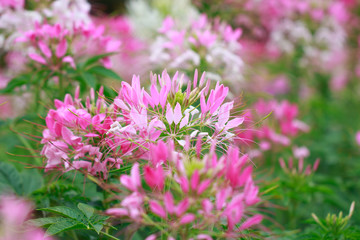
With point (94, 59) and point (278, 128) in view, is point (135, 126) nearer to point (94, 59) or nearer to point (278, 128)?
point (94, 59)

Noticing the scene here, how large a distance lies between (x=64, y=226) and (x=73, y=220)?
0.11ft

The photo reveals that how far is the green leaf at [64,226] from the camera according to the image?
0.69 m

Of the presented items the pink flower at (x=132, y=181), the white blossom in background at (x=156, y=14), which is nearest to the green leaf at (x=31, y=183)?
the pink flower at (x=132, y=181)

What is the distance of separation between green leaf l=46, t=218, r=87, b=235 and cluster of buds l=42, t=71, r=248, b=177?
12cm

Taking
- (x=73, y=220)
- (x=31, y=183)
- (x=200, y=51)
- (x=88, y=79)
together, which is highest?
(x=200, y=51)

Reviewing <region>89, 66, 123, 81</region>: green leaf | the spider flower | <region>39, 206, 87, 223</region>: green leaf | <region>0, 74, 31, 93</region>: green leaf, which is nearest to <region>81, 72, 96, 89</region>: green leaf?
<region>89, 66, 123, 81</region>: green leaf

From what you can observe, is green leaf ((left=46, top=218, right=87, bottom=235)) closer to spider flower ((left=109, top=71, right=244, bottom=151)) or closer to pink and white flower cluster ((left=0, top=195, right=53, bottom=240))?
pink and white flower cluster ((left=0, top=195, right=53, bottom=240))

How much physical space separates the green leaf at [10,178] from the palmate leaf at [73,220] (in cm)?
30

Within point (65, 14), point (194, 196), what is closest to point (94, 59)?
point (65, 14)

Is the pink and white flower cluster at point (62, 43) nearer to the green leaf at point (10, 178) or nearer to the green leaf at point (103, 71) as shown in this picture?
the green leaf at point (103, 71)

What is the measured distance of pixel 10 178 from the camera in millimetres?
1026

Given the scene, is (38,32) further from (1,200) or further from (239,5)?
A: (239,5)

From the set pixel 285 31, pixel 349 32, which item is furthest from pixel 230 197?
pixel 349 32

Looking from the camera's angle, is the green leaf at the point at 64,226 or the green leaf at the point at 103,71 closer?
the green leaf at the point at 64,226
